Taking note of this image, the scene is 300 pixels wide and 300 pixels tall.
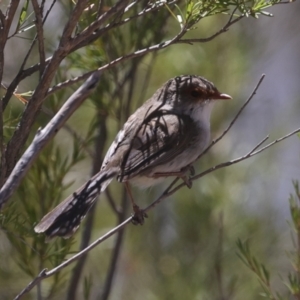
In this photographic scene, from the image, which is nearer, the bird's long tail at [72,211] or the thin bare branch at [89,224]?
the bird's long tail at [72,211]

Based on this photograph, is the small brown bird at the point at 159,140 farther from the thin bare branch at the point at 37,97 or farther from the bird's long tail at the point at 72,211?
the thin bare branch at the point at 37,97

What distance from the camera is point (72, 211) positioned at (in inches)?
93.2

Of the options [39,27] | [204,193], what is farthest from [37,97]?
[204,193]

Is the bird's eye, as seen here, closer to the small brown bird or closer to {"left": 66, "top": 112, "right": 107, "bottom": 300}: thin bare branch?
the small brown bird

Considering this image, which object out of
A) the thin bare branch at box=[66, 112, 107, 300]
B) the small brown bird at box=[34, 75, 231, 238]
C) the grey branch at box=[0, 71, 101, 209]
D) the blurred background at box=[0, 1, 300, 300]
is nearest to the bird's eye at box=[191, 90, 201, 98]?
the small brown bird at box=[34, 75, 231, 238]

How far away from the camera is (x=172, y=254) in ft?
12.6

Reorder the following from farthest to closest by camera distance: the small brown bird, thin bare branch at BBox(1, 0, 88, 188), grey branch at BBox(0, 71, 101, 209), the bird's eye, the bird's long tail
A: the bird's eye, the small brown bird, the bird's long tail, thin bare branch at BBox(1, 0, 88, 188), grey branch at BBox(0, 71, 101, 209)

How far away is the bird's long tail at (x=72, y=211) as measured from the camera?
2.19 meters

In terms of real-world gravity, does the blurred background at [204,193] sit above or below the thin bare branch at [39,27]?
below

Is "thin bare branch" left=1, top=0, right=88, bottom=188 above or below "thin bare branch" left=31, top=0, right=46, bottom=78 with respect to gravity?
below

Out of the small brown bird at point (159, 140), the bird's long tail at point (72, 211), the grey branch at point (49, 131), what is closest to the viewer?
the grey branch at point (49, 131)

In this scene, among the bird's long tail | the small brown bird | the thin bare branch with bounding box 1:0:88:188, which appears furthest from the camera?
the small brown bird

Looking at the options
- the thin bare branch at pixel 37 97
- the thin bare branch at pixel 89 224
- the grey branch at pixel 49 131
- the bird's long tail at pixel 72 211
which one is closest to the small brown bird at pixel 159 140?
the bird's long tail at pixel 72 211

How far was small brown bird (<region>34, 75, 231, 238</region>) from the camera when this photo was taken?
9.37 ft
